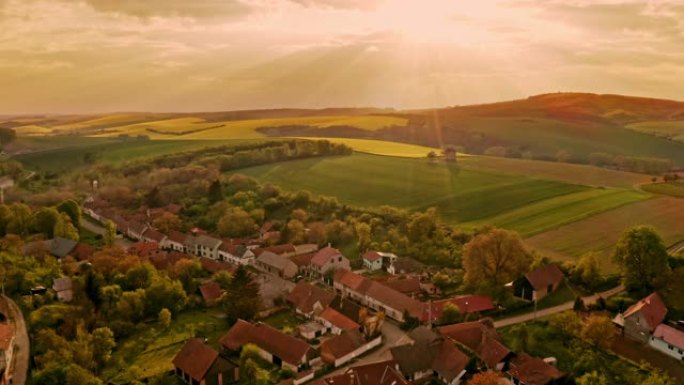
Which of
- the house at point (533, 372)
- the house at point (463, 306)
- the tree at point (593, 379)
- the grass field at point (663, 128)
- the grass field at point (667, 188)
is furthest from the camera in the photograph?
the grass field at point (663, 128)

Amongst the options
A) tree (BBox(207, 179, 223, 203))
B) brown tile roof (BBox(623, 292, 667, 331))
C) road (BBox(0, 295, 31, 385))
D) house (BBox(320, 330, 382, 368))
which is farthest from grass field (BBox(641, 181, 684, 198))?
road (BBox(0, 295, 31, 385))

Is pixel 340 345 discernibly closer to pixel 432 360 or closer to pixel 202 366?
pixel 432 360

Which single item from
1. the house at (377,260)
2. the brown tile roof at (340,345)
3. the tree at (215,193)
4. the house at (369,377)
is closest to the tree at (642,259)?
the house at (377,260)

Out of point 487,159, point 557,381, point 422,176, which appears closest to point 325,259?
point 557,381

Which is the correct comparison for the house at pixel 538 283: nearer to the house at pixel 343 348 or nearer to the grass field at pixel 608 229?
the grass field at pixel 608 229

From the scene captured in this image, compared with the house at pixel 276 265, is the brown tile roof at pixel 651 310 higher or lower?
higher
